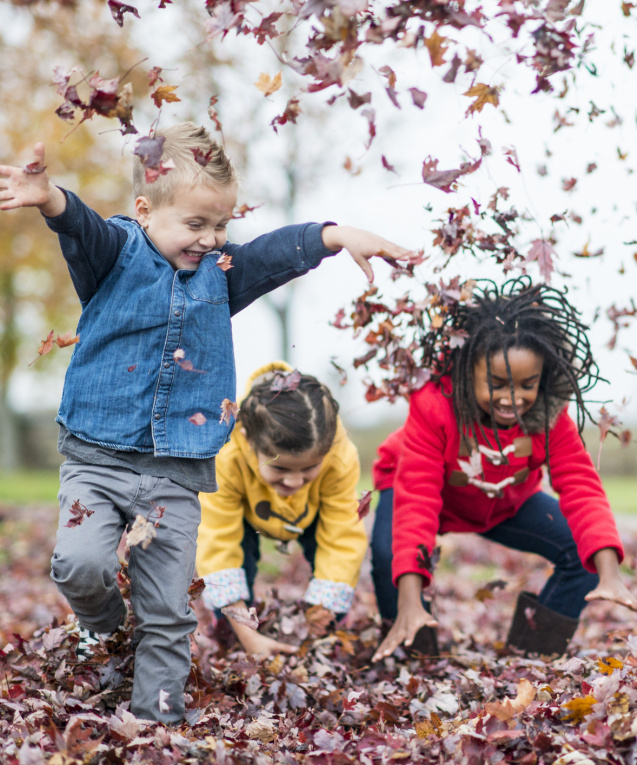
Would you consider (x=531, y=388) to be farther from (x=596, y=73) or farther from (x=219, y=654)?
(x=219, y=654)

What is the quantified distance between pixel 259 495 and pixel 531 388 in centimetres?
140

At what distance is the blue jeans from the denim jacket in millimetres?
1428

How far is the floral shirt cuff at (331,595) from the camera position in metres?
3.60

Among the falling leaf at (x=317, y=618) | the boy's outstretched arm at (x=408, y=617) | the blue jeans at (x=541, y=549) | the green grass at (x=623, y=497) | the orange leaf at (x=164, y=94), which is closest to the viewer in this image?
the orange leaf at (x=164, y=94)

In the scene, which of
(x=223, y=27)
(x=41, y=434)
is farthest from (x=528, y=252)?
(x=41, y=434)

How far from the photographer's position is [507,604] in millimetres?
5523

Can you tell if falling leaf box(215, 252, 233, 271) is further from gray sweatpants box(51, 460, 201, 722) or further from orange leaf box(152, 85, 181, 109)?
gray sweatpants box(51, 460, 201, 722)

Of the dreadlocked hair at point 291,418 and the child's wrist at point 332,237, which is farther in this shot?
the dreadlocked hair at point 291,418

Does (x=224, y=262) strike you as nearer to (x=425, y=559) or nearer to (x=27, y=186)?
(x=27, y=186)

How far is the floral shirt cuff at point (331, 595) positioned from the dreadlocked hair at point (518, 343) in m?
1.01

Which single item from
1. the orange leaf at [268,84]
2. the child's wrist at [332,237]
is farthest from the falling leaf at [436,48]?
the child's wrist at [332,237]

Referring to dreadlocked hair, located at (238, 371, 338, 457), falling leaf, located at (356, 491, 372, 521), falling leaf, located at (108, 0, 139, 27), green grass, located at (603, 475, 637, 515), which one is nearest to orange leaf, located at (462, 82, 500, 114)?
falling leaf, located at (108, 0, 139, 27)

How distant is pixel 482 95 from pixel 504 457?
1611 mm

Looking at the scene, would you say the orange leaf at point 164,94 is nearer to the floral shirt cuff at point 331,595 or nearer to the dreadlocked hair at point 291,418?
the dreadlocked hair at point 291,418
